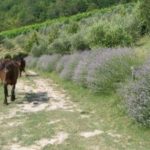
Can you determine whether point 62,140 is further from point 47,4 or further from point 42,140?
point 47,4

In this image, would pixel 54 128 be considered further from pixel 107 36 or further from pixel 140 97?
pixel 107 36

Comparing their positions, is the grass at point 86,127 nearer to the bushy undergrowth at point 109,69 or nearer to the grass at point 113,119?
the grass at point 113,119

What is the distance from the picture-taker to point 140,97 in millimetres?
9133

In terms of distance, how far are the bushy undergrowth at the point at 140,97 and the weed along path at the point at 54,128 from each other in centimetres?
66

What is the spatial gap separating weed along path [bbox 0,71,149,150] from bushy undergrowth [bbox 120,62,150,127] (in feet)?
2.16

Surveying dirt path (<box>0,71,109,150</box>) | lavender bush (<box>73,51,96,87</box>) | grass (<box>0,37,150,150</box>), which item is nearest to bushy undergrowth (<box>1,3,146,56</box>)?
lavender bush (<box>73,51,96,87</box>)

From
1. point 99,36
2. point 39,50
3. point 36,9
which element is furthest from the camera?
point 36,9

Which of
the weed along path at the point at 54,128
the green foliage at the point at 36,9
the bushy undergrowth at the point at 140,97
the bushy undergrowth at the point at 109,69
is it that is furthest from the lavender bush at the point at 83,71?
the green foliage at the point at 36,9

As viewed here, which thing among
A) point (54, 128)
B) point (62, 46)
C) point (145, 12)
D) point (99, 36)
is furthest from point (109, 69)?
point (62, 46)

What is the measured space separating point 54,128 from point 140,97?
85.1 inches

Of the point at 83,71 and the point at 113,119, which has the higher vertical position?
the point at 113,119

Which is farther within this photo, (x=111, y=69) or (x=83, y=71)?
(x=83, y=71)

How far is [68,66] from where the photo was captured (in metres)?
18.6

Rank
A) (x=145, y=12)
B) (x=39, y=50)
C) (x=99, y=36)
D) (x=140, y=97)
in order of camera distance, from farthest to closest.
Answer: (x=39, y=50)
(x=145, y=12)
(x=99, y=36)
(x=140, y=97)
